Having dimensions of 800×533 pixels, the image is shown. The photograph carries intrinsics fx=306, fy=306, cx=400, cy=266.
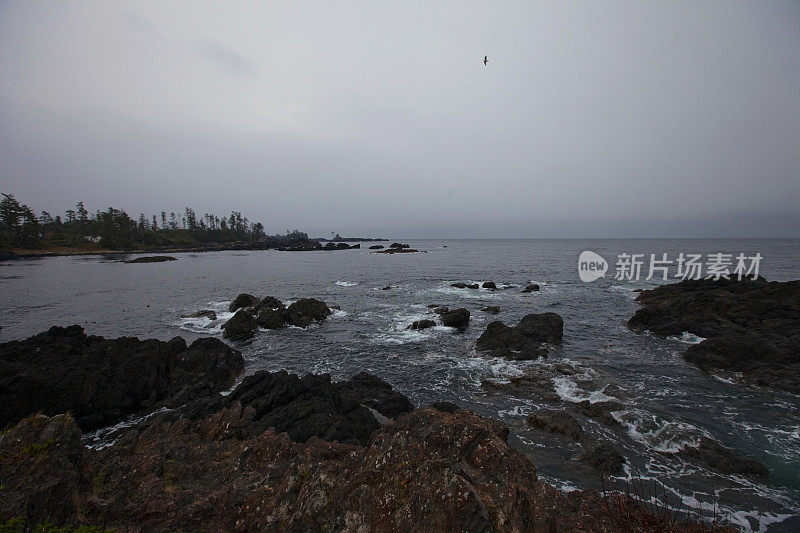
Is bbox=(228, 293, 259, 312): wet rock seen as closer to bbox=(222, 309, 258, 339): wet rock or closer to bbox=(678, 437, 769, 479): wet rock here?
bbox=(222, 309, 258, 339): wet rock

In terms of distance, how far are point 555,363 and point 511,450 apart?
15958 millimetres

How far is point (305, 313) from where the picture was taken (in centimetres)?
3288

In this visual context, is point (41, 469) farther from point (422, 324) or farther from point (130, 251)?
point (130, 251)

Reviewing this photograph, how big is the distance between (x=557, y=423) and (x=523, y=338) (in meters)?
10.7

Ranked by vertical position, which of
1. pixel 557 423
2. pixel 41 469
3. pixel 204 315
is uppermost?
pixel 41 469

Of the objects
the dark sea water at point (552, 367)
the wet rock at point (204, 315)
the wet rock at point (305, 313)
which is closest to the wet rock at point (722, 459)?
the dark sea water at point (552, 367)

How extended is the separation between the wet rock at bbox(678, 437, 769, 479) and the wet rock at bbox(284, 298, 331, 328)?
2858 centimetres

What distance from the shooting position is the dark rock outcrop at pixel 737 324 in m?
18.8

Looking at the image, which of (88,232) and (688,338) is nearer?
(688,338)

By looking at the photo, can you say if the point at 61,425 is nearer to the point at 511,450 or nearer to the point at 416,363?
the point at 511,450

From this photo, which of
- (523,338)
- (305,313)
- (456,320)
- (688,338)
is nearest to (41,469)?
(523,338)

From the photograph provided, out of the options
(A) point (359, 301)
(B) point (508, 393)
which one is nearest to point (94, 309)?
(A) point (359, 301)

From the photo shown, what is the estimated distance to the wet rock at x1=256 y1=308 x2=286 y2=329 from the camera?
100 feet

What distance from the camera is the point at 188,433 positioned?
33.7 feet
